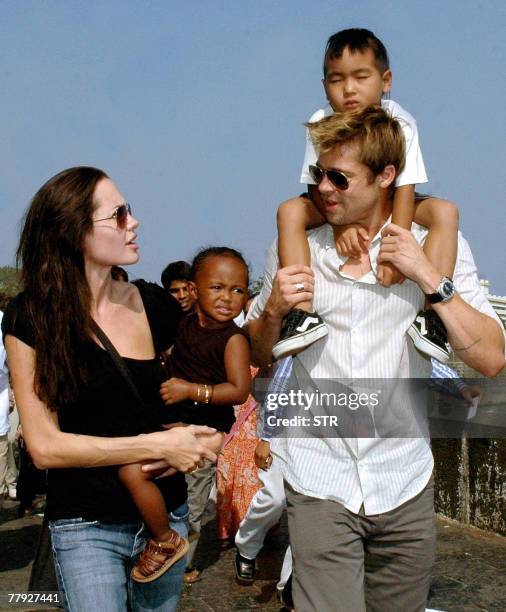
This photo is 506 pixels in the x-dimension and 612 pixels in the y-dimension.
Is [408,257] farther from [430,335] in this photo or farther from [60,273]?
[60,273]

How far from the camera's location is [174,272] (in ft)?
24.1

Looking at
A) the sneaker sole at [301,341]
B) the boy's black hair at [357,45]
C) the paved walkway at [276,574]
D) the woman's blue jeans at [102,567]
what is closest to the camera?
the woman's blue jeans at [102,567]

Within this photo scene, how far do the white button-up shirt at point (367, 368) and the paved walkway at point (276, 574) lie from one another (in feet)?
10.0

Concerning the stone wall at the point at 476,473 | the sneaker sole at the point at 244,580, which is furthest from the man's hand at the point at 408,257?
the stone wall at the point at 476,473

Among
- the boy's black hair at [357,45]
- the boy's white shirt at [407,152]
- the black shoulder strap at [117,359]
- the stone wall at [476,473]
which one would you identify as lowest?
the stone wall at [476,473]

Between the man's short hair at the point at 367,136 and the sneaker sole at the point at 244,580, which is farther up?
the man's short hair at the point at 367,136

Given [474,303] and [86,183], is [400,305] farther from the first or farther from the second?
[86,183]

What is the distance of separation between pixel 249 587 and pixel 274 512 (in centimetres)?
60

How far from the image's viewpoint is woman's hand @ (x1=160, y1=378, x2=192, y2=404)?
10.7 feet

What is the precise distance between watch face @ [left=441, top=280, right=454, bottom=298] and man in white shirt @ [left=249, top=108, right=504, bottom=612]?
0.02 metres

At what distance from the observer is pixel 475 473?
7391 millimetres

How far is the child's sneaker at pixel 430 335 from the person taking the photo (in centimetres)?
297

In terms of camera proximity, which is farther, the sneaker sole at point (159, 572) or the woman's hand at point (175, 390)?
the woman's hand at point (175, 390)

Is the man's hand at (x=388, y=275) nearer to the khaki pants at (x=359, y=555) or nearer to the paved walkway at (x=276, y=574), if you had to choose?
the khaki pants at (x=359, y=555)
